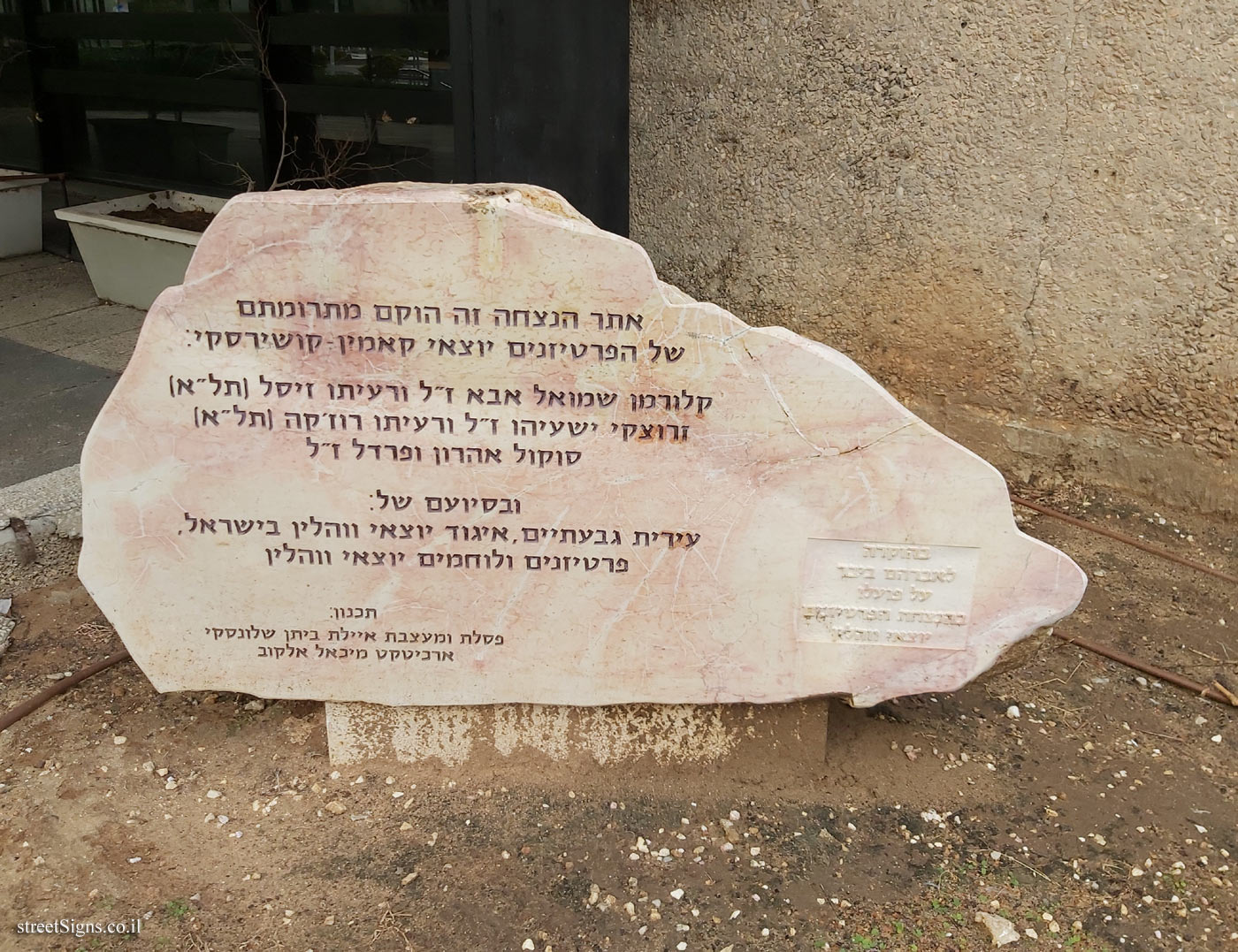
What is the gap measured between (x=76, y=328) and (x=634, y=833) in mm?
4435

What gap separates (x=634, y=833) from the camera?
259 cm

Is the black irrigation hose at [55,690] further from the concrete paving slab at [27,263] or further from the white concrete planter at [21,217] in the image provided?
the white concrete planter at [21,217]

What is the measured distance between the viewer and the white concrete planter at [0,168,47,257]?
6469mm

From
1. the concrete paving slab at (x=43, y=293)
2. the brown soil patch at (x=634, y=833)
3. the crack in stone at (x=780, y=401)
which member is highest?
the crack in stone at (x=780, y=401)

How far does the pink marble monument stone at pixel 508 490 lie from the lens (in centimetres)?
228

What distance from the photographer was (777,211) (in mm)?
4434

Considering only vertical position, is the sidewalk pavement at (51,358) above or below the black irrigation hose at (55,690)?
above

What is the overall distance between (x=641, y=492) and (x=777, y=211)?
94.8 inches

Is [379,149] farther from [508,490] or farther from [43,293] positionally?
[508,490]

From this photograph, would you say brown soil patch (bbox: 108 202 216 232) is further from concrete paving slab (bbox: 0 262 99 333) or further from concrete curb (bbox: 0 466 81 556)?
concrete curb (bbox: 0 466 81 556)

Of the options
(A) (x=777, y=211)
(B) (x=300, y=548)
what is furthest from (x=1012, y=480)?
(B) (x=300, y=548)

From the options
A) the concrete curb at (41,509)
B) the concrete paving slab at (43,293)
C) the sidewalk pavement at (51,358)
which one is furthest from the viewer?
the concrete paving slab at (43,293)

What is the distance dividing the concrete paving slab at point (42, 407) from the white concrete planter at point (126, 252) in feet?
2.35

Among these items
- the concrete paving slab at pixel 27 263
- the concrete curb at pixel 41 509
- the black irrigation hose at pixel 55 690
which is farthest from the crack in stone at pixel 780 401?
the concrete paving slab at pixel 27 263
